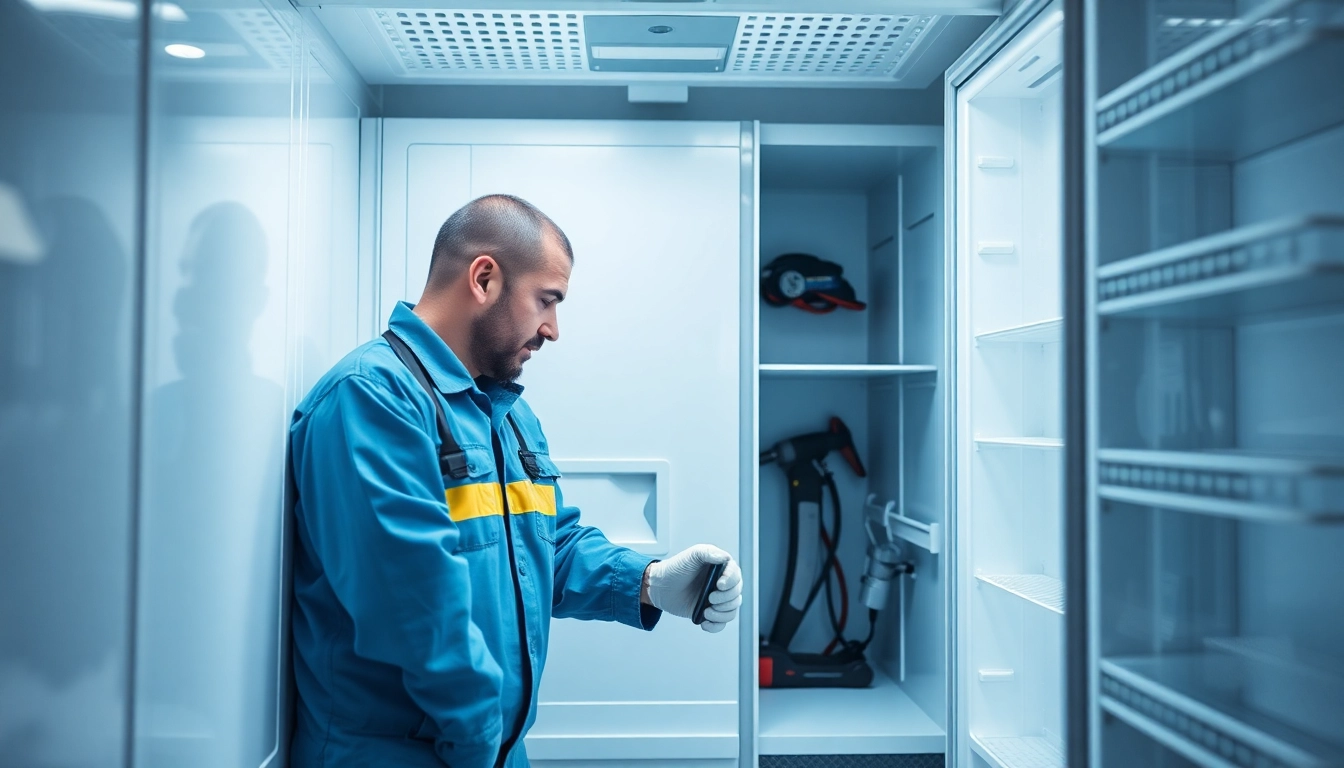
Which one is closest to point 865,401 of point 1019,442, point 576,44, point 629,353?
point 629,353

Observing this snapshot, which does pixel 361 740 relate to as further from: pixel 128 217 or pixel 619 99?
pixel 619 99

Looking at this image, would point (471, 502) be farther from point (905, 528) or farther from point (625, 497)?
point (905, 528)

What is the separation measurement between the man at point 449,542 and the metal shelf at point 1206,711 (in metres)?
0.74

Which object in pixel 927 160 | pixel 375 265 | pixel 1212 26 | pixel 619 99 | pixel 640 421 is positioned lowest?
pixel 640 421

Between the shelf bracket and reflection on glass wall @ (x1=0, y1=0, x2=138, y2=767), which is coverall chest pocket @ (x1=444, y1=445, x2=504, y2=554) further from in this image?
the shelf bracket

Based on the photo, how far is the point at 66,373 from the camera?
842mm

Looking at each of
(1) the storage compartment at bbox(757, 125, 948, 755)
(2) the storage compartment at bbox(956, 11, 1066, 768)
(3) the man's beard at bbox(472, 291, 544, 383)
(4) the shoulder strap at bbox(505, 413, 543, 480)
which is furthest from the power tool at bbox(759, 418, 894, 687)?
(3) the man's beard at bbox(472, 291, 544, 383)

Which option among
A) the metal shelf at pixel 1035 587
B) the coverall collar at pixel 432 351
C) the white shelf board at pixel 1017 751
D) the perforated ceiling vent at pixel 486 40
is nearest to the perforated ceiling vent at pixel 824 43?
the perforated ceiling vent at pixel 486 40

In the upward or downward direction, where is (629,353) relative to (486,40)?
downward

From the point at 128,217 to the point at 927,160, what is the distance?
1.64m

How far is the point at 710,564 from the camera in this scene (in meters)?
1.61

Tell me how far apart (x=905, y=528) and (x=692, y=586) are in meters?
0.71

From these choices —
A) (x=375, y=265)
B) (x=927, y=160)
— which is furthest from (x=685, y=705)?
(x=927, y=160)

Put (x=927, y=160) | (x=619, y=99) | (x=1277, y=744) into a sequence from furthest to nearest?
(x=619, y=99) < (x=927, y=160) < (x=1277, y=744)
